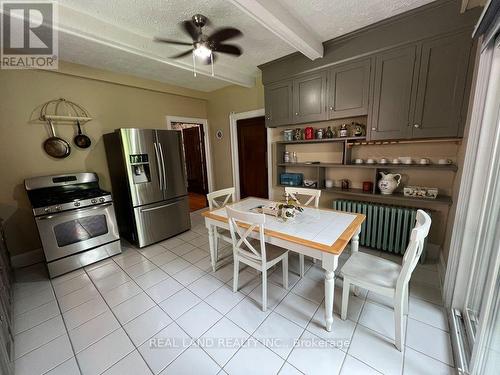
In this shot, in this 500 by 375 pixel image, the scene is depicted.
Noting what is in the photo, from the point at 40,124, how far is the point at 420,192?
4.78 meters

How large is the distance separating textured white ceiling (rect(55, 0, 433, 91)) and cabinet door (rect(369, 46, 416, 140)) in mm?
412

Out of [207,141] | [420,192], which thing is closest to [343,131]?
[420,192]

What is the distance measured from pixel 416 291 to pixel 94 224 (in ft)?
12.1

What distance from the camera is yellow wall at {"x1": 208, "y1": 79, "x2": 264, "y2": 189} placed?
12.4ft

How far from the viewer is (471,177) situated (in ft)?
4.98

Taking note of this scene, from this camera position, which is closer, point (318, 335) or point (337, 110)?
point (318, 335)

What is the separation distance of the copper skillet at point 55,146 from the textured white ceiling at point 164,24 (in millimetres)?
1016

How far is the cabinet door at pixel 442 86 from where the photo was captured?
6.17ft

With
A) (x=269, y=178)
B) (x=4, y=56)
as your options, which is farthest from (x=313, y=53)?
(x=4, y=56)

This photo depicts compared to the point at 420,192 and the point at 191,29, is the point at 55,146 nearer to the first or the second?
the point at 191,29

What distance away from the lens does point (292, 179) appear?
3.34 m

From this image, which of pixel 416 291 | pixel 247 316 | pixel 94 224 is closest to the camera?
pixel 247 316

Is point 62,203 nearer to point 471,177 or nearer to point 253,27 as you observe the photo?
point 253,27

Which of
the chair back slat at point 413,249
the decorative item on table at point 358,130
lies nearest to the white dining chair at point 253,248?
the chair back slat at point 413,249
